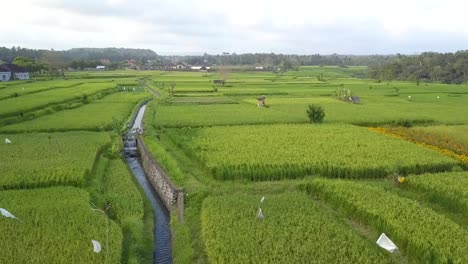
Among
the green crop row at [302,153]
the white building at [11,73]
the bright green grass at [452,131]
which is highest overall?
the white building at [11,73]

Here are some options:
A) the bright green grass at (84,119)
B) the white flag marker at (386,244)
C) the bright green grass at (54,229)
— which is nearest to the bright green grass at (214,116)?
the bright green grass at (84,119)

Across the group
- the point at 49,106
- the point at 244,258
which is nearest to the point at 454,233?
the point at 244,258

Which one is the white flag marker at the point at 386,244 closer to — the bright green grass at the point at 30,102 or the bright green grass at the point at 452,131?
the bright green grass at the point at 452,131

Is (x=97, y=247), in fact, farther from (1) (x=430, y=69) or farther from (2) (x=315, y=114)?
(1) (x=430, y=69)

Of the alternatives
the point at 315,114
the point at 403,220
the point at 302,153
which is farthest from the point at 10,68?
the point at 403,220

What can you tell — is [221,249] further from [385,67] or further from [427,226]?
[385,67]

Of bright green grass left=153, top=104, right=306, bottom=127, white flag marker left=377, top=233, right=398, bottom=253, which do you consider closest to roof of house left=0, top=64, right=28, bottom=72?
bright green grass left=153, top=104, right=306, bottom=127
